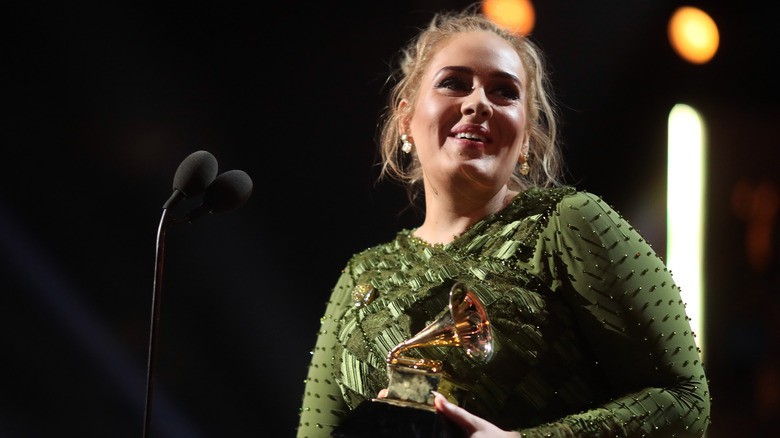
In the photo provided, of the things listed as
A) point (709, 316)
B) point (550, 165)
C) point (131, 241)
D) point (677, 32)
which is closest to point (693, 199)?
point (709, 316)

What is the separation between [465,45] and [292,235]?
1.65m

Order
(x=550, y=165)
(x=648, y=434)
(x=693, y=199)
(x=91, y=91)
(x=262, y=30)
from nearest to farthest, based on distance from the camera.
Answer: (x=648, y=434)
(x=550, y=165)
(x=91, y=91)
(x=262, y=30)
(x=693, y=199)

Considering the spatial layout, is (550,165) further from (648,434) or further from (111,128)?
(111,128)

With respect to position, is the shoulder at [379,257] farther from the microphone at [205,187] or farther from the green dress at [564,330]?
the microphone at [205,187]

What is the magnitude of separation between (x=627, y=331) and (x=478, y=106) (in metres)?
0.61

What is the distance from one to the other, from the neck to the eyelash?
21 centimetres

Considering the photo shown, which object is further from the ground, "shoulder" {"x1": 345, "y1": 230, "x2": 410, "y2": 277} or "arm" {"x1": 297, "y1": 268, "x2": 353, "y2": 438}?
"shoulder" {"x1": 345, "y1": 230, "x2": 410, "y2": 277}

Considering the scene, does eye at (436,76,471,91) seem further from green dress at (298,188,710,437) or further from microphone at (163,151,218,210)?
microphone at (163,151,218,210)

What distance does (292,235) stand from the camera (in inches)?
129

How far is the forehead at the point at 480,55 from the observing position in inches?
69.4

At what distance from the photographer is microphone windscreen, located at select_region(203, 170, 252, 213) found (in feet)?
5.17

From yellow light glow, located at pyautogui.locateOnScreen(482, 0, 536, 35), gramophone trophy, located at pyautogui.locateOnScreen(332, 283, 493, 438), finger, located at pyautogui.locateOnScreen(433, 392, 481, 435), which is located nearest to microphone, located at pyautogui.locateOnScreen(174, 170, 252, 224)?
gramophone trophy, located at pyautogui.locateOnScreen(332, 283, 493, 438)

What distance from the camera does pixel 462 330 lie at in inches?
52.6

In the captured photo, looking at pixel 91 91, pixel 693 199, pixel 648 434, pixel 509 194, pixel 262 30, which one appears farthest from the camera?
pixel 693 199
